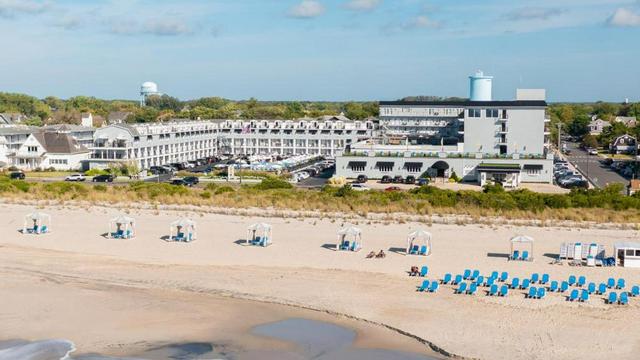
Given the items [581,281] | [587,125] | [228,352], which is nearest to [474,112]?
[581,281]

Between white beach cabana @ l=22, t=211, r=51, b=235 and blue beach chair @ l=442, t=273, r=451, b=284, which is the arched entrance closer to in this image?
white beach cabana @ l=22, t=211, r=51, b=235

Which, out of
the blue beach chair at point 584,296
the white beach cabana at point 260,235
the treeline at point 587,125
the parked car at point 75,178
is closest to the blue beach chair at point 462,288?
the blue beach chair at point 584,296

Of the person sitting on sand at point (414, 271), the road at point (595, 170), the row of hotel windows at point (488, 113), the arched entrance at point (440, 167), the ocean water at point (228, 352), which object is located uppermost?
the row of hotel windows at point (488, 113)

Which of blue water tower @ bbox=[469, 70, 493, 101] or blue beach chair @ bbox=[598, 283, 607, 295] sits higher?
blue water tower @ bbox=[469, 70, 493, 101]

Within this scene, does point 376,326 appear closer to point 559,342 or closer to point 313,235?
point 559,342

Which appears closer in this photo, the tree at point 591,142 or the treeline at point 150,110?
the tree at point 591,142

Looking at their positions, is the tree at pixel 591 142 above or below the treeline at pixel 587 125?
below

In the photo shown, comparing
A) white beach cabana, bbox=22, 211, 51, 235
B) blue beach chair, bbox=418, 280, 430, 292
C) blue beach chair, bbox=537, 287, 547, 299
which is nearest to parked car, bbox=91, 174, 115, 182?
white beach cabana, bbox=22, 211, 51, 235

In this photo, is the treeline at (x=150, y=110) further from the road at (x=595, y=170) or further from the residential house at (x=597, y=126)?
the road at (x=595, y=170)
